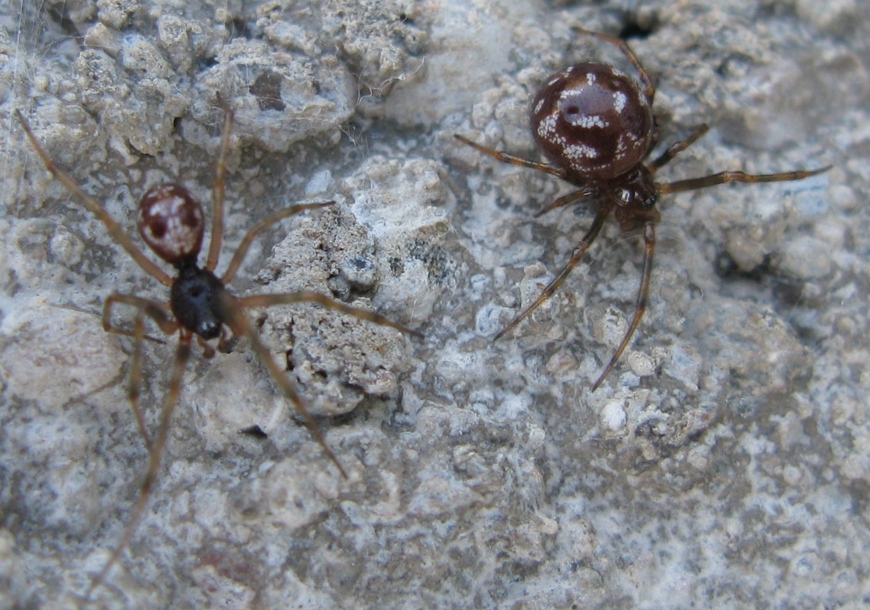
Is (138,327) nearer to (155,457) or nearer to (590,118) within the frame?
(155,457)

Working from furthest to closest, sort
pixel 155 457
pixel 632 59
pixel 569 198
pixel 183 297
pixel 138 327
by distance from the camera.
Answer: pixel 632 59 < pixel 569 198 < pixel 183 297 < pixel 138 327 < pixel 155 457

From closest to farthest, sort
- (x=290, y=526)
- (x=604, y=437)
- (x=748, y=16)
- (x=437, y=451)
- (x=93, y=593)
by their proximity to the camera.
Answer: (x=93, y=593)
(x=290, y=526)
(x=437, y=451)
(x=604, y=437)
(x=748, y=16)

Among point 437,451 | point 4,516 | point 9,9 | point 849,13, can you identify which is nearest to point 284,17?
point 9,9

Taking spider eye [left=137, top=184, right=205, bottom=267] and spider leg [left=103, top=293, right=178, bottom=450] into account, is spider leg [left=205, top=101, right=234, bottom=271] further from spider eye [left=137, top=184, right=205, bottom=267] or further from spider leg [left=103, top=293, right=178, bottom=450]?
spider leg [left=103, top=293, right=178, bottom=450]

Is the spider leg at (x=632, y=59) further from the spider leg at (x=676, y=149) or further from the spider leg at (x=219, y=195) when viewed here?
the spider leg at (x=219, y=195)

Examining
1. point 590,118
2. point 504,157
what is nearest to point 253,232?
point 504,157

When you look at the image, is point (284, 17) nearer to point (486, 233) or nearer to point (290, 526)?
point (486, 233)

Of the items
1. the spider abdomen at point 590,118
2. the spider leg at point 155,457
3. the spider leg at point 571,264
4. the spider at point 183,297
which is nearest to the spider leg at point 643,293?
the spider leg at point 571,264
